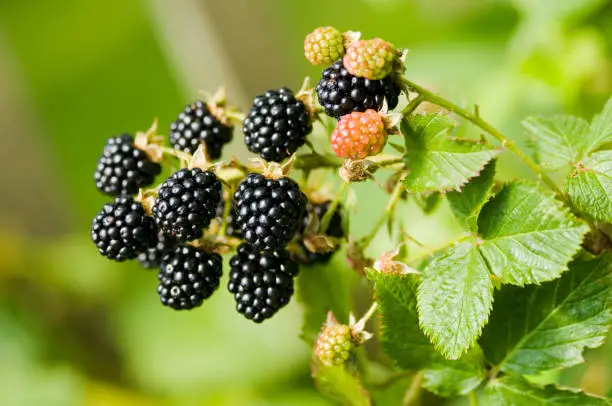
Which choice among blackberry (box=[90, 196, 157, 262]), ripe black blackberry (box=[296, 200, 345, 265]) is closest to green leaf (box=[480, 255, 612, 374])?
ripe black blackberry (box=[296, 200, 345, 265])

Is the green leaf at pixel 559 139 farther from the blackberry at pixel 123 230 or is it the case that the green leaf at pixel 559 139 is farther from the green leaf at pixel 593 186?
the blackberry at pixel 123 230

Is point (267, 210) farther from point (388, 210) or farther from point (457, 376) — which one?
point (457, 376)

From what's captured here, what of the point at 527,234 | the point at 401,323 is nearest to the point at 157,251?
the point at 401,323

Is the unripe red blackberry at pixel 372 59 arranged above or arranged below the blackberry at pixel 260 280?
above

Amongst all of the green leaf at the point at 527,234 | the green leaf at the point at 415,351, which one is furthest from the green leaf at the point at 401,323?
the green leaf at the point at 527,234

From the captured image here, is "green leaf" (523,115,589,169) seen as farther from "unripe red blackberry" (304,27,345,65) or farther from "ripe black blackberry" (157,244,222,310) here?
"ripe black blackberry" (157,244,222,310)

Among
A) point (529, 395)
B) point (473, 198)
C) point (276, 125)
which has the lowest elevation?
point (529, 395)

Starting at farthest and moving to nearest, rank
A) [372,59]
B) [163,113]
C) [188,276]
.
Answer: [163,113]
[188,276]
[372,59]
